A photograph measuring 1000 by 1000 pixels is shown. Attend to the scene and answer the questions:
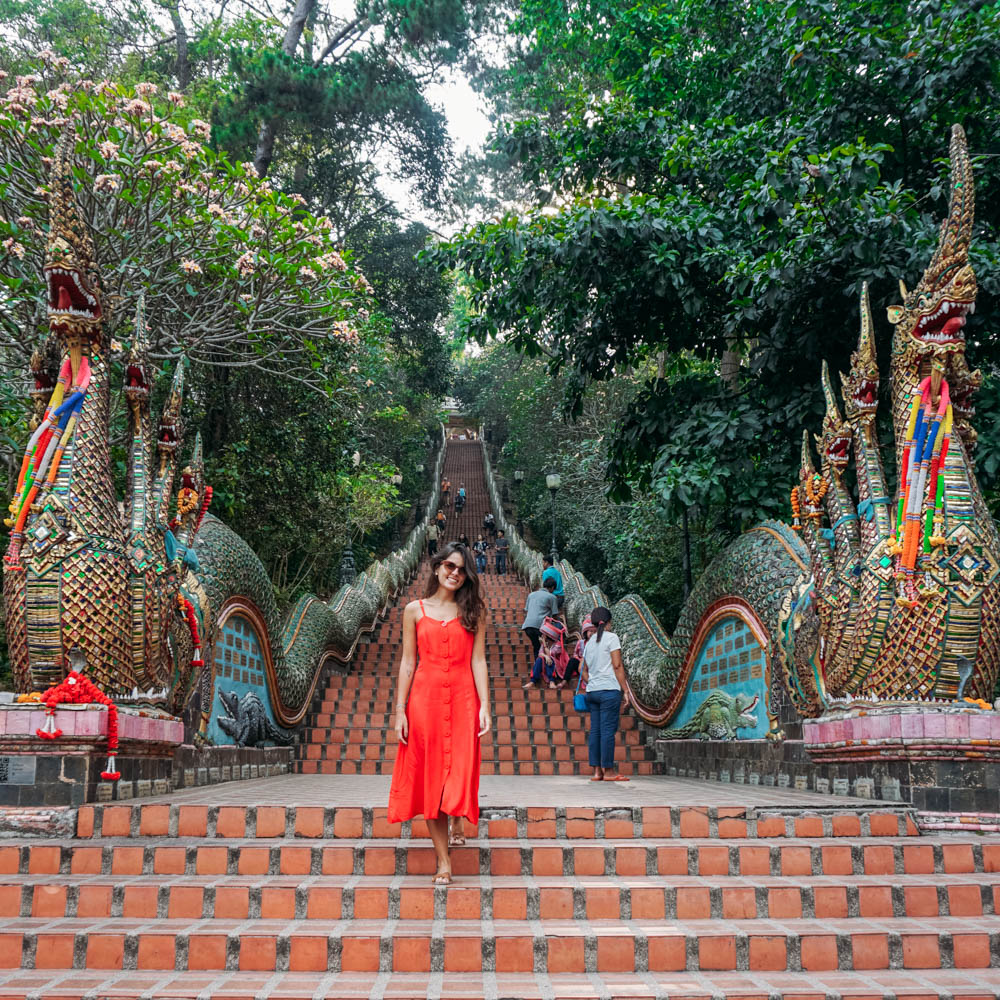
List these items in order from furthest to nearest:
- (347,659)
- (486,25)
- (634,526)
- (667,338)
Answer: (486,25)
(634,526)
(347,659)
(667,338)

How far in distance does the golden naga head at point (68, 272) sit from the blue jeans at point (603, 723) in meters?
4.40

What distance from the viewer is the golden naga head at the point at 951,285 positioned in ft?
17.8

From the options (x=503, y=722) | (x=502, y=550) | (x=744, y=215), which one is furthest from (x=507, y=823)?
(x=502, y=550)

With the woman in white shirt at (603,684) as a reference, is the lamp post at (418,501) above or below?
above

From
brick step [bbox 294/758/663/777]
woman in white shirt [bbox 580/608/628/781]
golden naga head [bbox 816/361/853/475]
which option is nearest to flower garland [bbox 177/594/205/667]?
brick step [bbox 294/758/663/777]

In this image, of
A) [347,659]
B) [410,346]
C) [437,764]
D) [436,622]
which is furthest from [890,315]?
[410,346]

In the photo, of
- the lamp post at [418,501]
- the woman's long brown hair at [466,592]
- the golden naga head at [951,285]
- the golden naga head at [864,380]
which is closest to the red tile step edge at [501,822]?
the woman's long brown hair at [466,592]

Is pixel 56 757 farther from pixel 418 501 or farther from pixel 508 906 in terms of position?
pixel 418 501

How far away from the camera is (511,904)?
3.92m

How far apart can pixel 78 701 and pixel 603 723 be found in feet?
12.8

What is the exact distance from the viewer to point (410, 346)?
19.5 m

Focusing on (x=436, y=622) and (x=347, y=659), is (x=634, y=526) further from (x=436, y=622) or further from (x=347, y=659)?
(x=436, y=622)

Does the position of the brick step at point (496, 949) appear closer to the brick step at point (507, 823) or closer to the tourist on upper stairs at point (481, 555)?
the brick step at point (507, 823)

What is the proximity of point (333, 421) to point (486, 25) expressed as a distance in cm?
964
